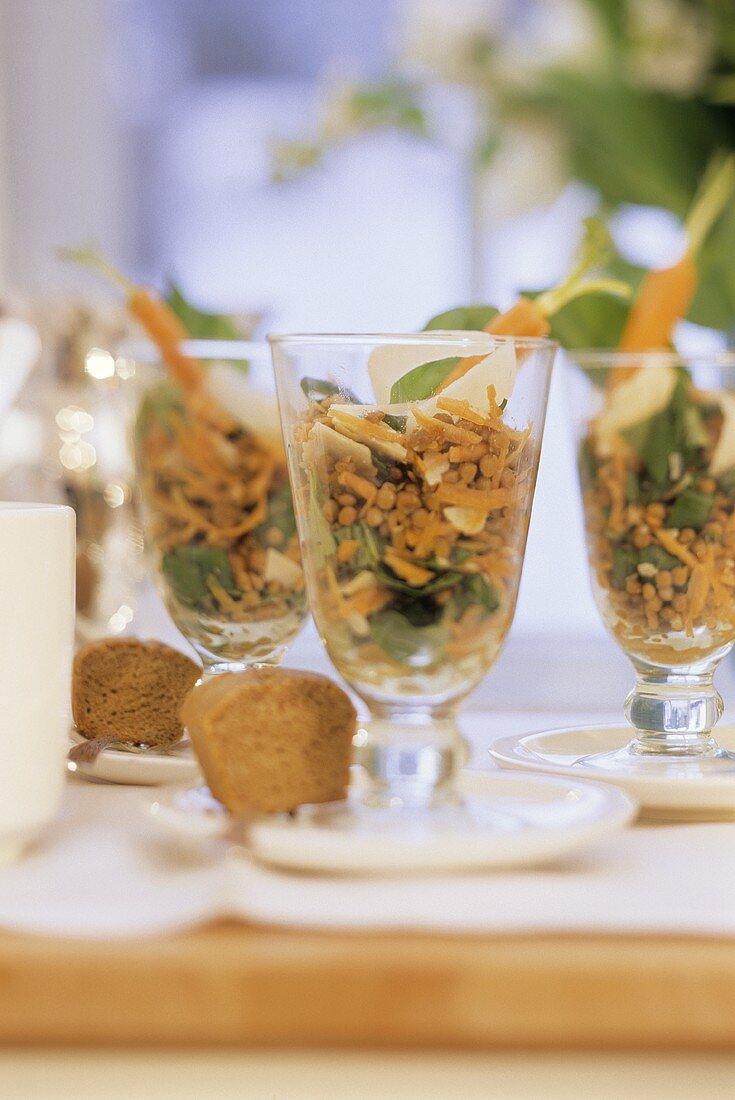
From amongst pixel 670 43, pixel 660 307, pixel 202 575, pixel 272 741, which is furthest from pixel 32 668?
pixel 670 43

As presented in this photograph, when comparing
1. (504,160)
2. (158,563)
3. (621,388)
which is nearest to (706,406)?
(621,388)

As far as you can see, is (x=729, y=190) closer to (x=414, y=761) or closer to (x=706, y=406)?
(x=706, y=406)

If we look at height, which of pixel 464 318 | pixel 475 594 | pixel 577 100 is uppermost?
pixel 577 100

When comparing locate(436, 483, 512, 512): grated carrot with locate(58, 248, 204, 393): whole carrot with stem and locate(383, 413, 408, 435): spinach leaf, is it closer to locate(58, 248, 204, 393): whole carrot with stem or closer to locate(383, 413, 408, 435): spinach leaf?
locate(383, 413, 408, 435): spinach leaf

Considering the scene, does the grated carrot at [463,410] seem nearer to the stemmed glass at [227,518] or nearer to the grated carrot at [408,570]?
the grated carrot at [408,570]

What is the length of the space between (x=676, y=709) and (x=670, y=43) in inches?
24.5

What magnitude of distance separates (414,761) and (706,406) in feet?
0.74

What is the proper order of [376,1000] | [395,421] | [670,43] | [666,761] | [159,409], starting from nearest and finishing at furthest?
[376,1000]
[395,421]
[666,761]
[159,409]
[670,43]

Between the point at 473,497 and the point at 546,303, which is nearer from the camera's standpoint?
the point at 473,497

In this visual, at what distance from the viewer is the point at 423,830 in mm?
441

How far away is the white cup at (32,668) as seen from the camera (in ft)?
1.43

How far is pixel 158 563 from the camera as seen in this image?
0.68 m

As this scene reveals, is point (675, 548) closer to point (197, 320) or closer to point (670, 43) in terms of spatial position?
point (197, 320)

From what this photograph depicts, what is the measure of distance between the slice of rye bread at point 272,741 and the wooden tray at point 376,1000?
90mm
